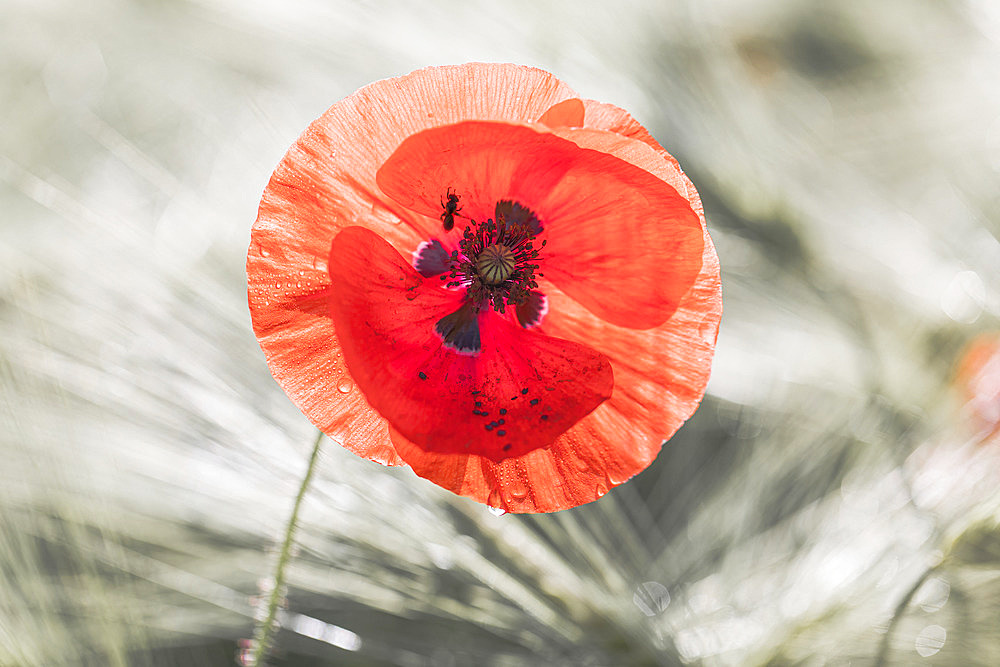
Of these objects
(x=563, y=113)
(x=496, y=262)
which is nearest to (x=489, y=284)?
(x=496, y=262)

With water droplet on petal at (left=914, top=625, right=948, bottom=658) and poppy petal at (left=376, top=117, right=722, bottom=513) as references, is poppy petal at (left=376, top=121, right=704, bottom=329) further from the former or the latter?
water droplet on petal at (left=914, top=625, right=948, bottom=658)

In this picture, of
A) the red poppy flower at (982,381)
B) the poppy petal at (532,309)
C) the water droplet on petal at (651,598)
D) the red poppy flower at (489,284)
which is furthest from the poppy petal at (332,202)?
the red poppy flower at (982,381)

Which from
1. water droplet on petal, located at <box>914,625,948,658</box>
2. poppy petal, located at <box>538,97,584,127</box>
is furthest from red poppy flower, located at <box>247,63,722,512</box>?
water droplet on petal, located at <box>914,625,948,658</box>

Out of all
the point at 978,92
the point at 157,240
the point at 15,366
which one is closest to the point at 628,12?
the point at 978,92

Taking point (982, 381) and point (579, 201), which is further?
point (982, 381)

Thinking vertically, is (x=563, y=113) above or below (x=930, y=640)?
above

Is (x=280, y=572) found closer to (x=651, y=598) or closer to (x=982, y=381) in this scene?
(x=651, y=598)

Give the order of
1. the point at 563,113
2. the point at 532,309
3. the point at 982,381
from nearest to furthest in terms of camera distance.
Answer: the point at 563,113, the point at 532,309, the point at 982,381
